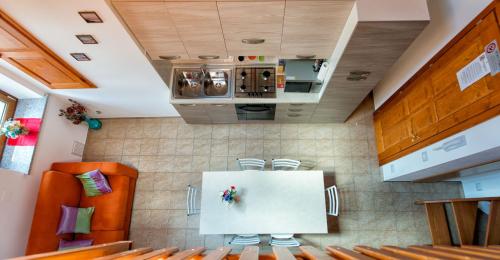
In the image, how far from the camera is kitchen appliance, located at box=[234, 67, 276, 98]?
3.67 m

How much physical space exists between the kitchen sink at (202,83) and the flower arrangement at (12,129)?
198 centimetres

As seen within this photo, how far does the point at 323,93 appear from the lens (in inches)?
135

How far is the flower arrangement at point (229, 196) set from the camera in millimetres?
3793

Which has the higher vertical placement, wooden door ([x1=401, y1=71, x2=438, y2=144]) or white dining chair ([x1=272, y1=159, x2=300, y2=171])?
wooden door ([x1=401, y1=71, x2=438, y2=144])

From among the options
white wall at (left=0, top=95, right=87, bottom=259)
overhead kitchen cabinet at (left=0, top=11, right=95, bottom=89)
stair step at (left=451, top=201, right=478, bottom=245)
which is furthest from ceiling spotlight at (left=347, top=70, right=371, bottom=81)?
white wall at (left=0, top=95, right=87, bottom=259)

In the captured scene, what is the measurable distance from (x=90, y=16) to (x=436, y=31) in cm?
336

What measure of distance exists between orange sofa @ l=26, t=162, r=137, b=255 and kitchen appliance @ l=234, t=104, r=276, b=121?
193cm

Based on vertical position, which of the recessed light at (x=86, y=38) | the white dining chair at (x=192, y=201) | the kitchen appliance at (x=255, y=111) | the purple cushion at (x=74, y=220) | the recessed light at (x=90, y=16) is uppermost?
the recessed light at (x=90, y=16)

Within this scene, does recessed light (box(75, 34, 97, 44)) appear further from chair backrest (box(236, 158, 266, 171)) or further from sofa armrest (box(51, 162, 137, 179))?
chair backrest (box(236, 158, 266, 171))

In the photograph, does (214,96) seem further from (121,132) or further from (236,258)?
(236,258)

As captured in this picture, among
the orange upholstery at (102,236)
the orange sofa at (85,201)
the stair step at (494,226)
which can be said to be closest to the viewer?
the stair step at (494,226)

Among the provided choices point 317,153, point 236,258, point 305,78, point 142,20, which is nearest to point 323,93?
point 305,78

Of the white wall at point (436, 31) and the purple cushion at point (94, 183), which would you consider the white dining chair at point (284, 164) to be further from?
the purple cushion at point (94, 183)

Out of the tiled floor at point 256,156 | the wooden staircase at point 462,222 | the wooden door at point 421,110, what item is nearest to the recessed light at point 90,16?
the tiled floor at point 256,156
